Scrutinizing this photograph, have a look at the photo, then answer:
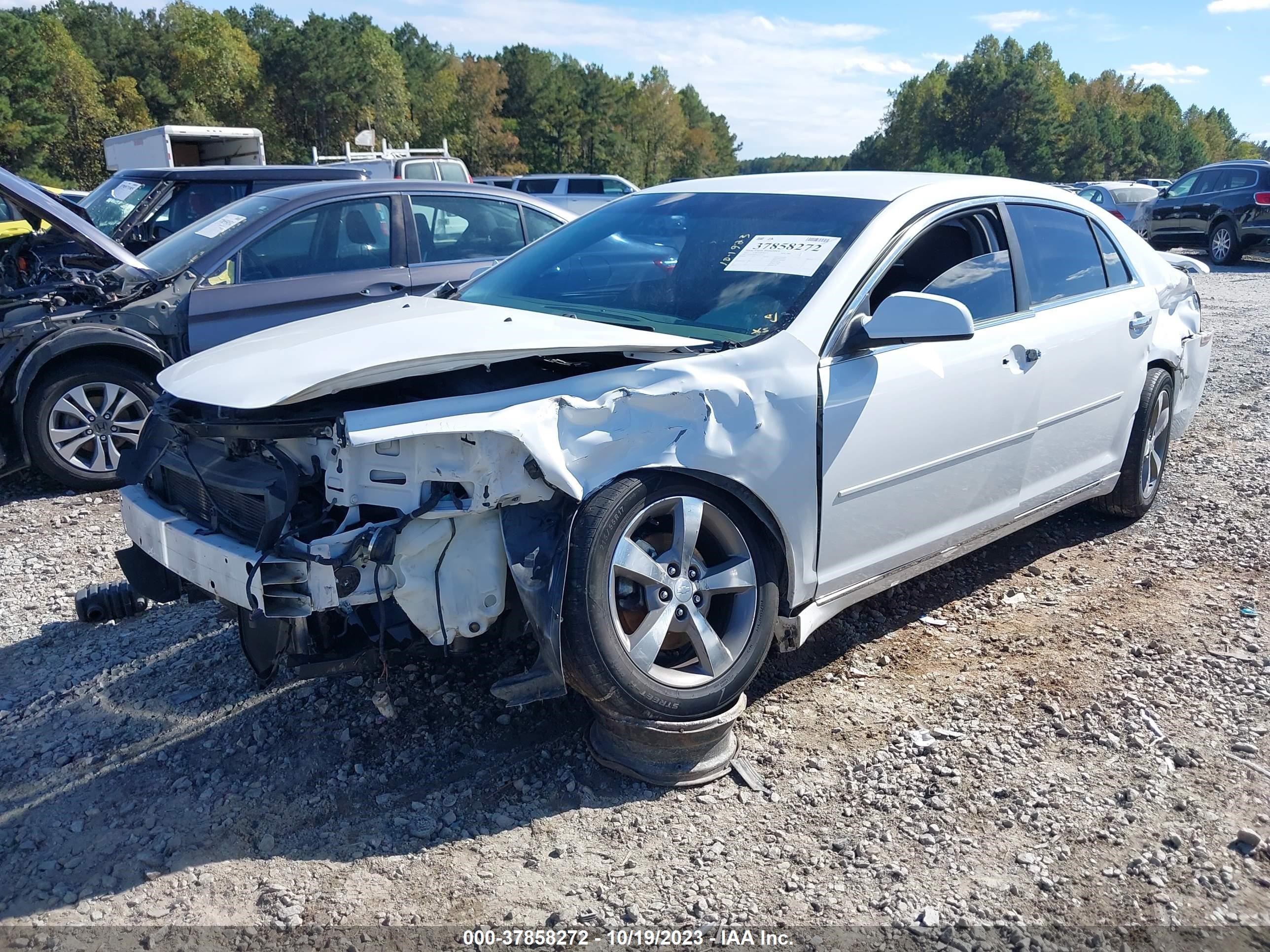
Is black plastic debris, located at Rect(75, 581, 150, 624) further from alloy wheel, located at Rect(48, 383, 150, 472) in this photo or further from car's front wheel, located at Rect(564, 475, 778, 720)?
alloy wheel, located at Rect(48, 383, 150, 472)

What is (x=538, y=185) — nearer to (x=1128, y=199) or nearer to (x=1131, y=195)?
(x=1128, y=199)

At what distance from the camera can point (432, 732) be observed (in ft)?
10.7

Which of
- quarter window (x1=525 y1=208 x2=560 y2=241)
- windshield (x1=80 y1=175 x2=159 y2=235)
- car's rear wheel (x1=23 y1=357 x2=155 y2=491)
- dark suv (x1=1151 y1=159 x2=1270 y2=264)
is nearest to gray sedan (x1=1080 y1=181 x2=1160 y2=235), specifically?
dark suv (x1=1151 y1=159 x2=1270 y2=264)

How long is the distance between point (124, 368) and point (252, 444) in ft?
11.4

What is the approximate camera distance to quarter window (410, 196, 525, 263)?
272 inches

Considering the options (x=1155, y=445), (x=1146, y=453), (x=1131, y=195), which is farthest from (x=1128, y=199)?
(x=1146, y=453)

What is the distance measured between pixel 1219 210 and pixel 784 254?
1833 cm

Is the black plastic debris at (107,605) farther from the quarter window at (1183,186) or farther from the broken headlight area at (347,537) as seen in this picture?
the quarter window at (1183,186)

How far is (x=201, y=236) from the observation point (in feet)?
21.4

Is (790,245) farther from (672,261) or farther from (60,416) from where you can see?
(60,416)

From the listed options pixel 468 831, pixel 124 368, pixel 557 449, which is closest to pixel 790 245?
pixel 557 449

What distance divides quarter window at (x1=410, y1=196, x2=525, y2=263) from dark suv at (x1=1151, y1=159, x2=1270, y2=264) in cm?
1542

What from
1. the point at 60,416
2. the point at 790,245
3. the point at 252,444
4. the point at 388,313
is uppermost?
the point at 790,245

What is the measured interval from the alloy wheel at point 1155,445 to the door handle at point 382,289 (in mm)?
4460
